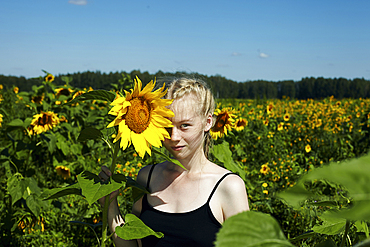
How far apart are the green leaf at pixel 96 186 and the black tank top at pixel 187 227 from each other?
459mm

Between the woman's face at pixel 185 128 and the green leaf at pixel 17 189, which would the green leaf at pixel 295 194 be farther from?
the green leaf at pixel 17 189

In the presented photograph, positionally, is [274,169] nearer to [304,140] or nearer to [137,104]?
[304,140]

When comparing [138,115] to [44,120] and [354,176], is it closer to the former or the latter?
[354,176]

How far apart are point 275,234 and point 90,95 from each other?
77cm

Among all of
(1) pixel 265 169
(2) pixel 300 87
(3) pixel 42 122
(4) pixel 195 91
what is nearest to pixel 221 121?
(4) pixel 195 91

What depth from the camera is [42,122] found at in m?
2.77

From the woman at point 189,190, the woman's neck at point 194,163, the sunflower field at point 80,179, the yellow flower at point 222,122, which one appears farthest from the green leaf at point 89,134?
the yellow flower at point 222,122

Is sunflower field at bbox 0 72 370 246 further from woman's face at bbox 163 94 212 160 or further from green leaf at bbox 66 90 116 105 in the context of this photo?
woman's face at bbox 163 94 212 160

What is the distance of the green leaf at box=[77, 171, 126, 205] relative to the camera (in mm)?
902

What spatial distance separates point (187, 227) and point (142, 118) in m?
0.53

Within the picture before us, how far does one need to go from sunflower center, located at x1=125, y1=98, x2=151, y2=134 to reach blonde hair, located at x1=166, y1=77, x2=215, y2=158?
29 centimetres

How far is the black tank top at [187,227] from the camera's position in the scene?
129 centimetres

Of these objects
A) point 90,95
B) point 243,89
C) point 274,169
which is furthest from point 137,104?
point 243,89

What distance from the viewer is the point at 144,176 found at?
156 cm
